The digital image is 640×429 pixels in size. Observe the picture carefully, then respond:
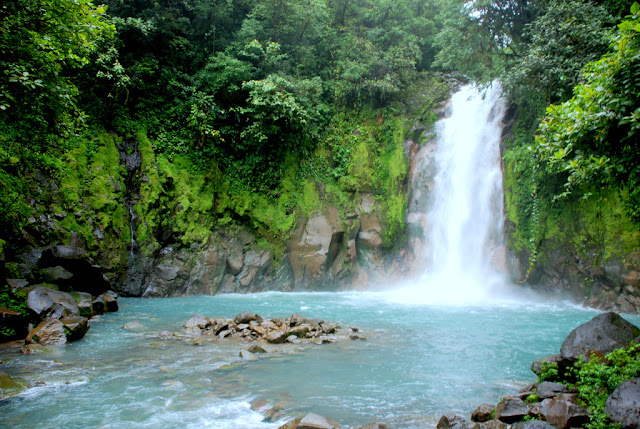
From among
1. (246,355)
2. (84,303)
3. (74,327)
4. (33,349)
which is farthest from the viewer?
(84,303)

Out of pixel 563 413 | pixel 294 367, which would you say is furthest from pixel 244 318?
pixel 563 413

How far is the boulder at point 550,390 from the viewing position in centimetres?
427

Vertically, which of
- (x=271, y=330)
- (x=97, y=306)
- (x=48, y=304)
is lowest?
(x=271, y=330)

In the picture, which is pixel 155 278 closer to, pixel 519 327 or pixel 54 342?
pixel 54 342

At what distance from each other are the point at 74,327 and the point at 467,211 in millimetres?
14263

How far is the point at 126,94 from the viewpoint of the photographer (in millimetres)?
Result: 15078

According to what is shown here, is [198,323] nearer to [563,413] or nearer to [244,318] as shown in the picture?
[244,318]

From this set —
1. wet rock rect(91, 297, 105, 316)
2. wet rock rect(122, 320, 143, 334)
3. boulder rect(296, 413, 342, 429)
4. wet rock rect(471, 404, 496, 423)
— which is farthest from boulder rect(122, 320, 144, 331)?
wet rock rect(471, 404, 496, 423)

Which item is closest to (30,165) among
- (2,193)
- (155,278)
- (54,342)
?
(2,193)

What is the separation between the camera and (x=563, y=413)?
363cm

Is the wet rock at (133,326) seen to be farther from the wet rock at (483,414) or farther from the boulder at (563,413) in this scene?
the boulder at (563,413)

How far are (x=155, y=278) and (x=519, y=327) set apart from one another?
1122 cm

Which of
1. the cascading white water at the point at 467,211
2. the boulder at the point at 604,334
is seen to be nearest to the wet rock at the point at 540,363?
the boulder at the point at 604,334

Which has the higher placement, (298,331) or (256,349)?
(298,331)
